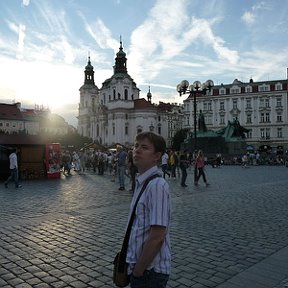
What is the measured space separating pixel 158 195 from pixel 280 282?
3.03 meters

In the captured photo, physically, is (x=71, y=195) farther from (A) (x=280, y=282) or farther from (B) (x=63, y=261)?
(A) (x=280, y=282)

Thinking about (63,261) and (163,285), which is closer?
(163,285)

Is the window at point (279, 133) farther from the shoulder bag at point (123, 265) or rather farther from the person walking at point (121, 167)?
the shoulder bag at point (123, 265)

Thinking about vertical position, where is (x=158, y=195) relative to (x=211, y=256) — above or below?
above

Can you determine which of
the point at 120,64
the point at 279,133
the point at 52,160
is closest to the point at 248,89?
the point at 279,133

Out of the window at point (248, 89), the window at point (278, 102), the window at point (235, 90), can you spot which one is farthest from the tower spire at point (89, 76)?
the window at point (278, 102)

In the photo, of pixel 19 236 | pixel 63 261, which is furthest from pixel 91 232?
pixel 63 261

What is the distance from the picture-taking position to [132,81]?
356 ft

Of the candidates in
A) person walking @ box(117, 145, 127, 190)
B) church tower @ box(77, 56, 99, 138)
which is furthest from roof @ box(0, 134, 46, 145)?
church tower @ box(77, 56, 99, 138)

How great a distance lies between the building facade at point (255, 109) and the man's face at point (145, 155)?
284 feet

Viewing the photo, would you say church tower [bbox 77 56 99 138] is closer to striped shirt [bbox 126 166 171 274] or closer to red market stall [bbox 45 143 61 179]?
red market stall [bbox 45 143 61 179]

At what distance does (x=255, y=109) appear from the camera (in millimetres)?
88062

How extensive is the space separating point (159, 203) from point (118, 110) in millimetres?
103146

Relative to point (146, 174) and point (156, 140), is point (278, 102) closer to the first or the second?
point (156, 140)
